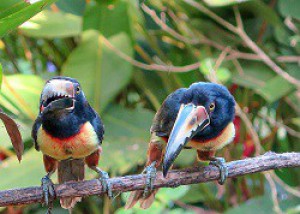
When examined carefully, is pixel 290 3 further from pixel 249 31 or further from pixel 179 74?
pixel 179 74

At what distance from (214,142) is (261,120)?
1.06m

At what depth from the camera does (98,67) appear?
5.16 ft

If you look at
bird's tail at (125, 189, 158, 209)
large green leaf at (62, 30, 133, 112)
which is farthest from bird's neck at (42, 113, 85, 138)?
large green leaf at (62, 30, 133, 112)

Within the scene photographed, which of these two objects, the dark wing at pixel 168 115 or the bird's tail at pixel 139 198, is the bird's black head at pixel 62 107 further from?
the bird's tail at pixel 139 198

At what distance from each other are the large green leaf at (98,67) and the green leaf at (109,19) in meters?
0.02

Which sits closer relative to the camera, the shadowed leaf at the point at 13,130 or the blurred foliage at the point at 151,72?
the shadowed leaf at the point at 13,130

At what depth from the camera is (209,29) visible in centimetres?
189

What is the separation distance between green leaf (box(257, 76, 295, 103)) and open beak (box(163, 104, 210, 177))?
2.70 ft

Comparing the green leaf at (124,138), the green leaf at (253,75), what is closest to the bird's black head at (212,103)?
the green leaf at (124,138)

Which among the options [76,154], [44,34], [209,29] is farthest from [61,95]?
[209,29]

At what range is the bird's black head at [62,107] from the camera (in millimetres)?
745

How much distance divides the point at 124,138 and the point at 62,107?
845 mm

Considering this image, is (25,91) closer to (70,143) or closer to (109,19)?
(109,19)

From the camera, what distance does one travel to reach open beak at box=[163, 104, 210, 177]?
29.6 inches
